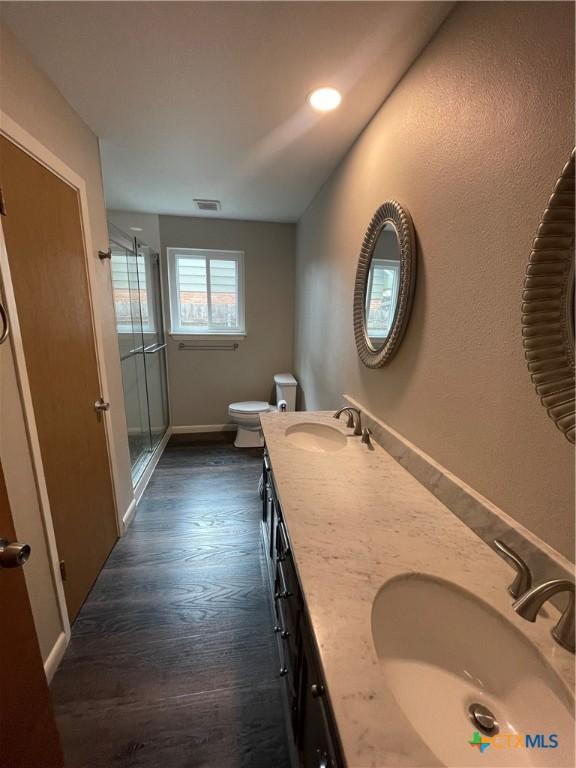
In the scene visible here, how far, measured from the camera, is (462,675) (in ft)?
2.17

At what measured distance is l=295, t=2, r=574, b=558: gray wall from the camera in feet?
2.24

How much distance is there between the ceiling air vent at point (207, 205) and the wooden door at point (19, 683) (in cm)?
273

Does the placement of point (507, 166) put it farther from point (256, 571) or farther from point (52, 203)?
point (256, 571)

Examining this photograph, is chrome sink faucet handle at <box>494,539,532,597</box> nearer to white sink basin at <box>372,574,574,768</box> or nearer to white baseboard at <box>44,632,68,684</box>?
white sink basin at <box>372,574,574,768</box>

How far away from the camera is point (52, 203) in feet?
4.39

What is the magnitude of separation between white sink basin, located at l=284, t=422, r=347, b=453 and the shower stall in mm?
1437

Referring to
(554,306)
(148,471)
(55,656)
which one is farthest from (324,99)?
(148,471)

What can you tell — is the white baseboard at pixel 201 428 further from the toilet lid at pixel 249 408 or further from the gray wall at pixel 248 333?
the toilet lid at pixel 249 408

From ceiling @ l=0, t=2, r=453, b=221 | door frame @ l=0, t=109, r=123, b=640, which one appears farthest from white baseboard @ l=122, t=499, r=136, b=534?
ceiling @ l=0, t=2, r=453, b=221

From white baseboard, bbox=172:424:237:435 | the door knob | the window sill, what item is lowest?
white baseboard, bbox=172:424:237:435

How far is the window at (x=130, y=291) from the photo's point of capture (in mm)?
2254

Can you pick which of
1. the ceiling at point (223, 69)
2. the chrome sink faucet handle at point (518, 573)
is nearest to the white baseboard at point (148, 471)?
the chrome sink faucet handle at point (518, 573)

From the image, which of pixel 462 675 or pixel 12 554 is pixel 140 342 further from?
pixel 462 675

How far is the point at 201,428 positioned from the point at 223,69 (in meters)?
3.22
